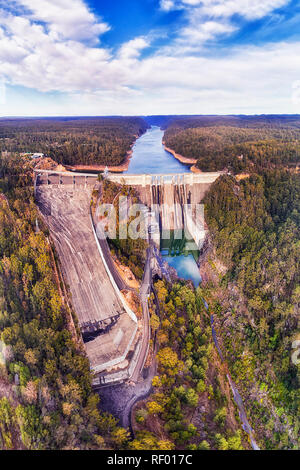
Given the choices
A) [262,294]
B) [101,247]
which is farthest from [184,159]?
[262,294]

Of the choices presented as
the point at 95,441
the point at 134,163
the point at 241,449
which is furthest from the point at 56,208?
the point at 134,163

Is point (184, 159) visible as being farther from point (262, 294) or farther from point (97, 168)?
point (262, 294)

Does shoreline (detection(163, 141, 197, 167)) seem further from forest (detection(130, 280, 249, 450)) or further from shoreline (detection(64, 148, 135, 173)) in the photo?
forest (detection(130, 280, 249, 450))

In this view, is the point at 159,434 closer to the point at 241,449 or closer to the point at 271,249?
the point at 241,449

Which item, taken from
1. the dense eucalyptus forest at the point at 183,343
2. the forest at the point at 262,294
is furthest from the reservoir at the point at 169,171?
the forest at the point at 262,294

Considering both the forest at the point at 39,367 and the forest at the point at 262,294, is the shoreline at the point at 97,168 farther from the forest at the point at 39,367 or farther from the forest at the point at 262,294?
the forest at the point at 39,367

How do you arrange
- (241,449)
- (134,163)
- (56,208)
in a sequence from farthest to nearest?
(134,163) < (56,208) < (241,449)
